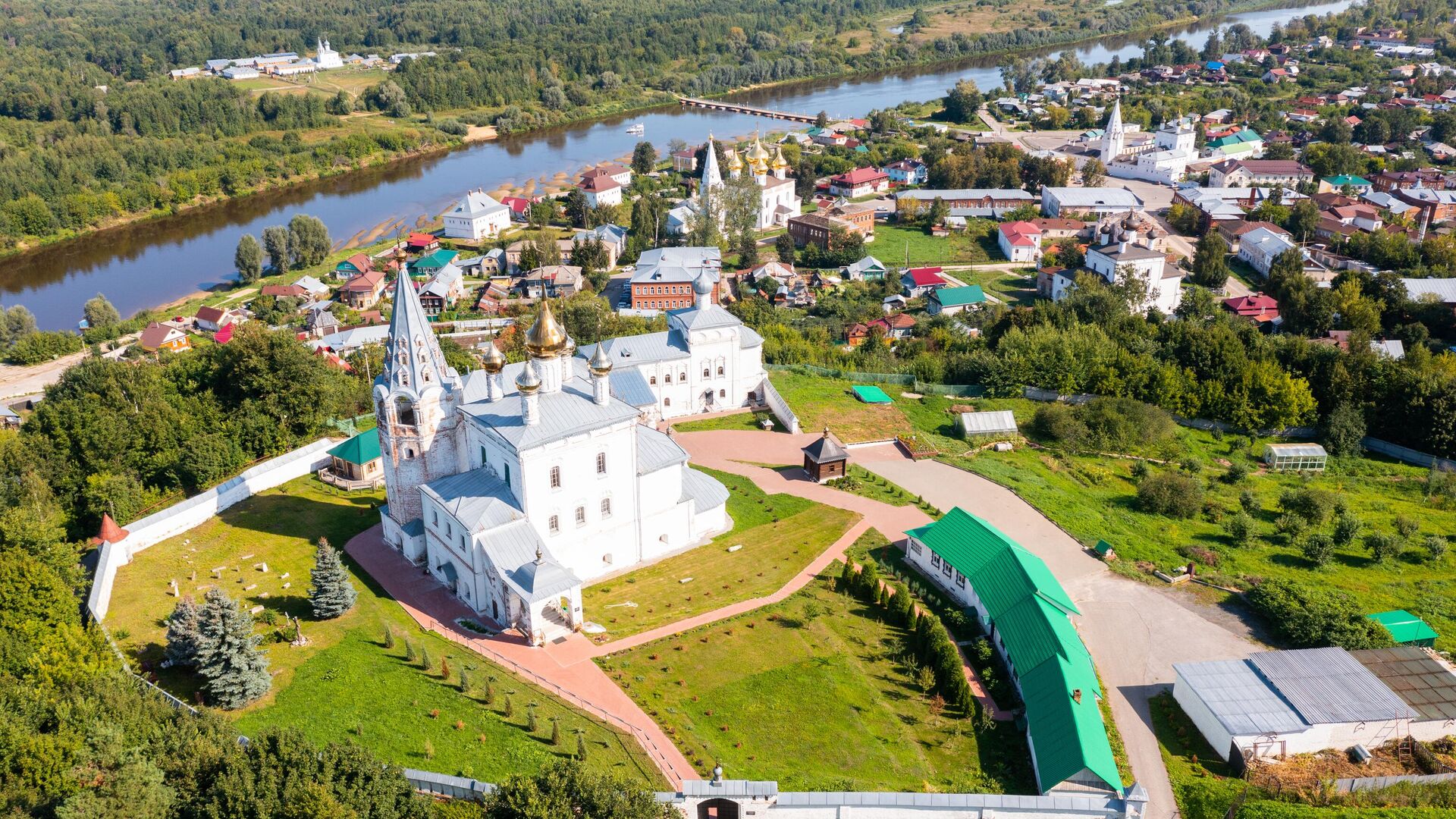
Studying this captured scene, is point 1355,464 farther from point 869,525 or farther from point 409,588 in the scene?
point 409,588

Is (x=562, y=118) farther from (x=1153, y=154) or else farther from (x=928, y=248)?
(x=1153, y=154)

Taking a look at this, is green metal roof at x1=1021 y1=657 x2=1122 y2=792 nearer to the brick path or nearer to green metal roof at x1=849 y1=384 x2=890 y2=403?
the brick path

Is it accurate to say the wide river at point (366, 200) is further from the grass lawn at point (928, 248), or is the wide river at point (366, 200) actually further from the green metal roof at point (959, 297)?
the green metal roof at point (959, 297)

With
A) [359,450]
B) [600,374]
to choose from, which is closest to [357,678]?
[600,374]

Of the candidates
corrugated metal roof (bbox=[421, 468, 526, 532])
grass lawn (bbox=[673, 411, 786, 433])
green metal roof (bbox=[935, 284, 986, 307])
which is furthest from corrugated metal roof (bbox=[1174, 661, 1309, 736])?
green metal roof (bbox=[935, 284, 986, 307])

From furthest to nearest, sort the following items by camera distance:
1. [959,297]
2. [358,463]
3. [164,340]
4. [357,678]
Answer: [959,297]
[164,340]
[358,463]
[357,678]
